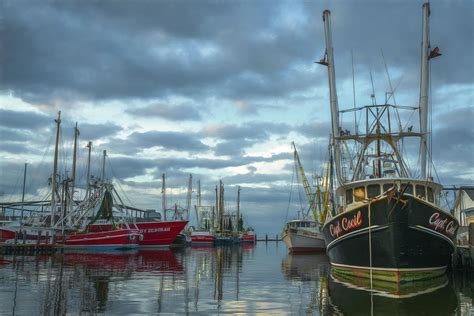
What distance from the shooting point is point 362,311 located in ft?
50.1

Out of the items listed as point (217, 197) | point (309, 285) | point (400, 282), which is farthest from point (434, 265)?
point (217, 197)

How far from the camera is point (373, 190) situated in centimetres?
2486

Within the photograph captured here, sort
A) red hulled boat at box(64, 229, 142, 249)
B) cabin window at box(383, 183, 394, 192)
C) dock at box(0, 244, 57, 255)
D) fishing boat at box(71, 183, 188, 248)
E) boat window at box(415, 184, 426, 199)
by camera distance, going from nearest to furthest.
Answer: cabin window at box(383, 183, 394, 192) < boat window at box(415, 184, 426, 199) < dock at box(0, 244, 57, 255) < red hulled boat at box(64, 229, 142, 249) < fishing boat at box(71, 183, 188, 248)

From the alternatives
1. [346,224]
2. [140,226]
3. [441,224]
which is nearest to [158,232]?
[140,226]

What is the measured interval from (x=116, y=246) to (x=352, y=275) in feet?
130

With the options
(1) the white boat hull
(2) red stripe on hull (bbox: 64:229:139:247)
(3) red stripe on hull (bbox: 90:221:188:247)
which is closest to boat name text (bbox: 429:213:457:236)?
(1) the white boat hull

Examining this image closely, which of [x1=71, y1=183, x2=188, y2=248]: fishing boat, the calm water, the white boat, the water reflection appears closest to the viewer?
the calm water

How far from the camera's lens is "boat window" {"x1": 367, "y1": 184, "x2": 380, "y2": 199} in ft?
81.1

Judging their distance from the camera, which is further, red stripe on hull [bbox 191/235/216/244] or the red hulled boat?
red stripe on hull [bbox 191/235/216/244]

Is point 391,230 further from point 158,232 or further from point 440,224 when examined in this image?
point 158,232

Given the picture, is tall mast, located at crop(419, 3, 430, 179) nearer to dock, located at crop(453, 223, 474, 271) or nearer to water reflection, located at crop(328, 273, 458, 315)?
dock, located at crop(453, 223, 474, 271)

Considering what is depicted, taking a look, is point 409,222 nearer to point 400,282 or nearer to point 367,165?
point 400,282

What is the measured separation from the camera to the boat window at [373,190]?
2472 centimetres

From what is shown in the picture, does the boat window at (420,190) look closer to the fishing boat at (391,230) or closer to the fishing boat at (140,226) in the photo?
the fishing boat at (391,230)
